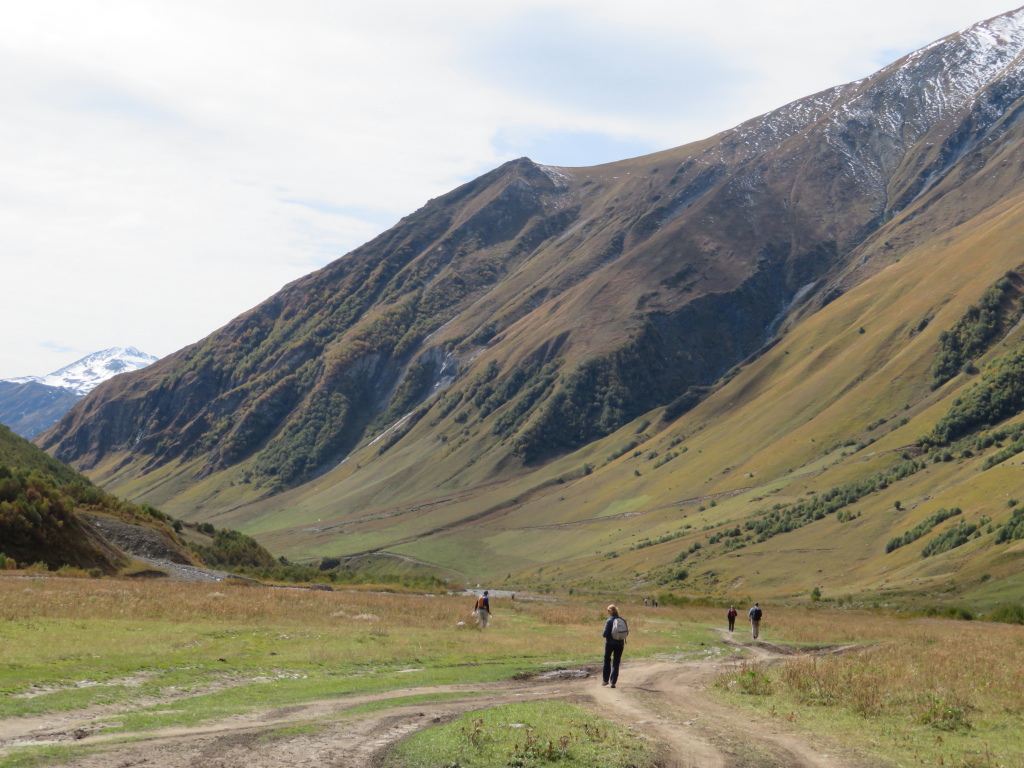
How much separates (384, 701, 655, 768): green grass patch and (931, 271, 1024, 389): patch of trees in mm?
176691

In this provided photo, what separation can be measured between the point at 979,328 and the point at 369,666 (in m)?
182

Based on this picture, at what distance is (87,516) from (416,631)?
147 ft

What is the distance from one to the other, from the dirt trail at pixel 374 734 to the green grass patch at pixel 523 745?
0.60m

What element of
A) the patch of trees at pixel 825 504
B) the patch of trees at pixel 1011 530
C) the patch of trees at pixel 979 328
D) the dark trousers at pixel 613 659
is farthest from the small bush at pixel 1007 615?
the patch of trees at pixel 979 328

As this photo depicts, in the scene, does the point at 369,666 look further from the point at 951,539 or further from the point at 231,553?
the point at 951,539

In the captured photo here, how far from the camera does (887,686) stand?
941 inches

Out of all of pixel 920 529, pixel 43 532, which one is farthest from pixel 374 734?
pixel 920 529

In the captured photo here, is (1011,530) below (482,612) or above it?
below

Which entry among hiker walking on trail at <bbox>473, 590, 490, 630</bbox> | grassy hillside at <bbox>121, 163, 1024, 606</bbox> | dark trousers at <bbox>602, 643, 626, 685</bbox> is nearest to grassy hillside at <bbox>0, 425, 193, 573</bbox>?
hiker walking on trail at <bbox>473, 590, 490, 630</bbox>

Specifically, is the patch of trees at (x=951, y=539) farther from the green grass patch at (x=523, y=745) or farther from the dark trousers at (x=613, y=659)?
the green grass patch at (x=523, y=745)

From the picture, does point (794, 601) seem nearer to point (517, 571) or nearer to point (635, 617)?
point (635, 617)

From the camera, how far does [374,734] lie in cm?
1700

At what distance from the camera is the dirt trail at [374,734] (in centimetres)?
1454

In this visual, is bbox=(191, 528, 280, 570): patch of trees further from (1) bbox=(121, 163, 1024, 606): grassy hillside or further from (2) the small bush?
(2) the small bush
